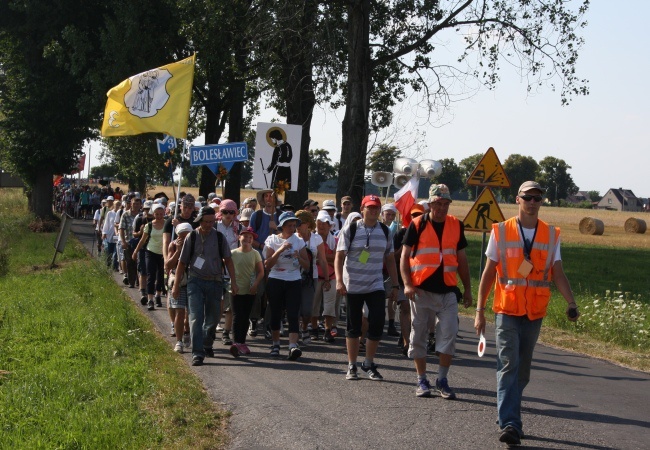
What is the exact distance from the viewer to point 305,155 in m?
26.4

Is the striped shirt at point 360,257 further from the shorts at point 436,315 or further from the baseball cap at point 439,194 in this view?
the baseball cap at point 439,194

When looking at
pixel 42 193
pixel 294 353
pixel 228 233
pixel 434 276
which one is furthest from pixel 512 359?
pixel 42 193

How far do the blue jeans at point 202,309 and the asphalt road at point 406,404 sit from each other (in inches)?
12.0

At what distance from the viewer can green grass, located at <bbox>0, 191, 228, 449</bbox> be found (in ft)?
25.2

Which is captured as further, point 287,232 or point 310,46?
point 310,46

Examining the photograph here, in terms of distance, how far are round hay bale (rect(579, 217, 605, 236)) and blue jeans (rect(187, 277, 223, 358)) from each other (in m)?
56.2

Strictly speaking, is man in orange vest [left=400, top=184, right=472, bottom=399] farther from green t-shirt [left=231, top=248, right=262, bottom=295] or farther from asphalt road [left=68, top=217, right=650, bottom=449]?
green t-shirt [left=231, top=248, right=262, bottom=295]

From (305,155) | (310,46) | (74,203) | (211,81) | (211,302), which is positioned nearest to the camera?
(211,302)

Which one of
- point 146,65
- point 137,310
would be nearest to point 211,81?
point 146,65

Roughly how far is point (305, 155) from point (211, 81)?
20.8 ft

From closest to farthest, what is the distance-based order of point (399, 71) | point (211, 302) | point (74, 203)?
point (211, 302) < point (399, 71) < point (74, 203)

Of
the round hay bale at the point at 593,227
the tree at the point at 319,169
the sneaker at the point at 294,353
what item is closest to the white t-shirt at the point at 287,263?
the sneaker at the point at 294,353

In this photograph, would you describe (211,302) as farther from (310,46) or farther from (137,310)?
(310,46)

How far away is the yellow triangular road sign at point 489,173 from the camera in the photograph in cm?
1636
